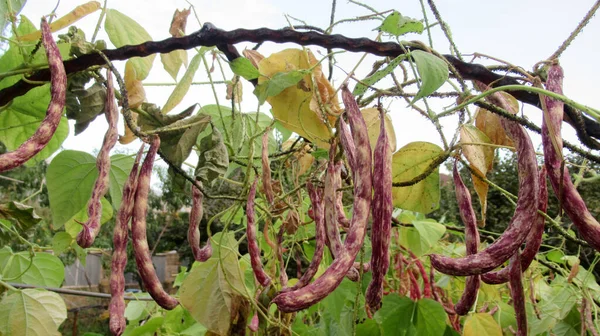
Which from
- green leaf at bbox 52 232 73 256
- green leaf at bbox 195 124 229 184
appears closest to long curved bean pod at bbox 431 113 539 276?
green leaf at bbox 195 124 229 184

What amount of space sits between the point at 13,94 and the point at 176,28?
278 millimetres

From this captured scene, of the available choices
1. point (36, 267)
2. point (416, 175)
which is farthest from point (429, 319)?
point (36, 267)

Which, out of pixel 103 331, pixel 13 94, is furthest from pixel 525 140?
pixel 103 331

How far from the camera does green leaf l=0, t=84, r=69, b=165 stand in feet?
2.73

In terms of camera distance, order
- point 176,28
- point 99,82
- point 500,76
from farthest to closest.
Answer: point 176,28 < point 99,82 < point 500,76

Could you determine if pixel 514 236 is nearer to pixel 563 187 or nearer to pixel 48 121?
pixel 563 187

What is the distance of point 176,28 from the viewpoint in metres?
0.83

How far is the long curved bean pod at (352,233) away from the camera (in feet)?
1.22

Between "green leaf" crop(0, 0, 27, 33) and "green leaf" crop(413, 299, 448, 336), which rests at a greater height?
"green leaf" crop(0, 0, 27, 33)

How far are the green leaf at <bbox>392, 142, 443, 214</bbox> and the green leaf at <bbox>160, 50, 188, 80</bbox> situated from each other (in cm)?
43

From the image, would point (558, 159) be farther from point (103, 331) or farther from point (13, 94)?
point (103, 331)

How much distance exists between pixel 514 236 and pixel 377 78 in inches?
9.1

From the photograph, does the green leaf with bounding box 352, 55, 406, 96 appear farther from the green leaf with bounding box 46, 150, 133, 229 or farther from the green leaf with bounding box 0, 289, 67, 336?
the green leaf with bounding box 0, 289, 67, 336

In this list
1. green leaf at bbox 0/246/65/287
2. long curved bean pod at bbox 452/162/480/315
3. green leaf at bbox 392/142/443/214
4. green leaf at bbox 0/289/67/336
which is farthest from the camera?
green leaf at bbox 0/246/65/287
